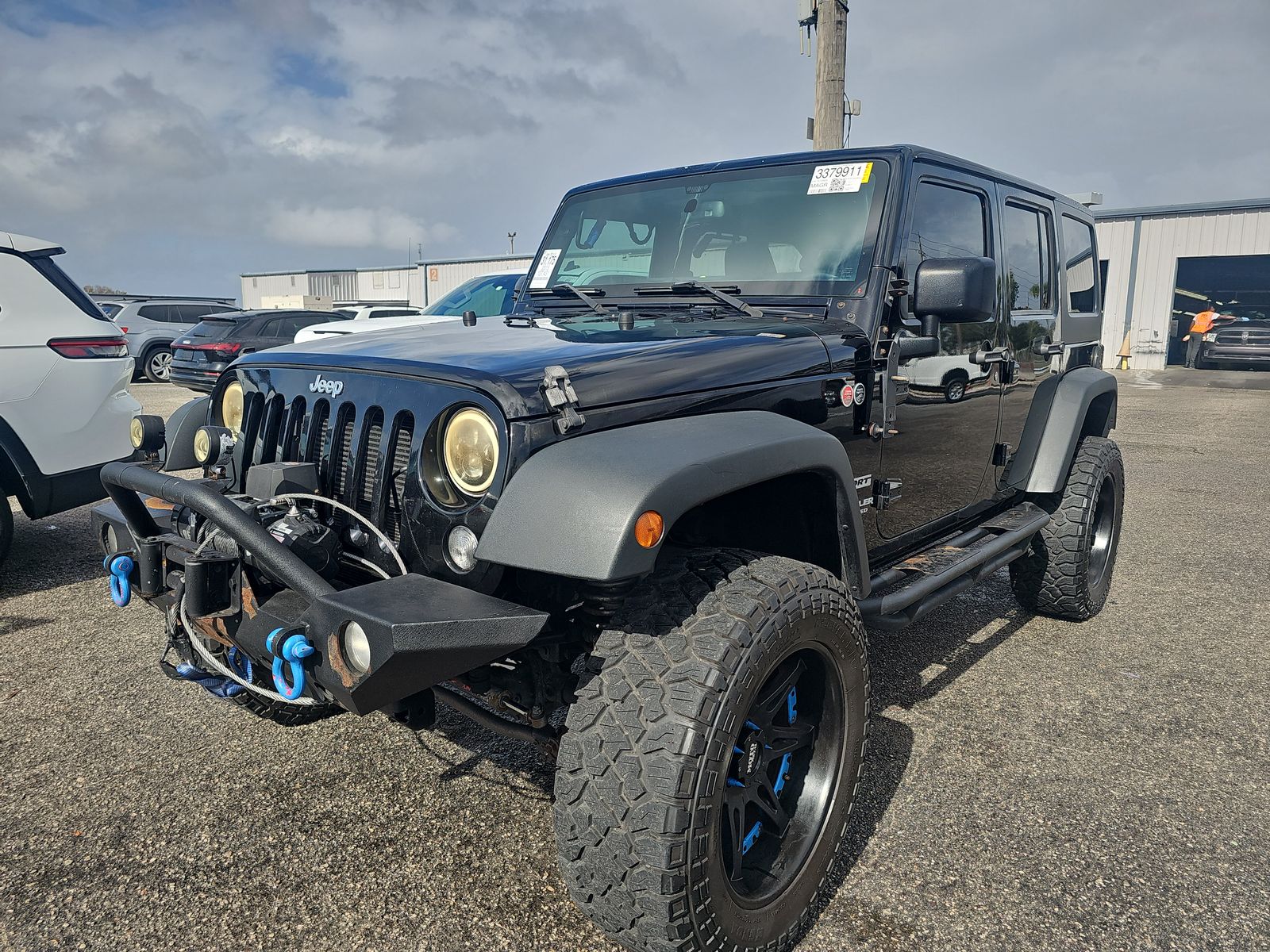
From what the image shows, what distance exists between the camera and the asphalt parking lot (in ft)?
7.03

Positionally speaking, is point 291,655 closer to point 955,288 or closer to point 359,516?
point 359,516

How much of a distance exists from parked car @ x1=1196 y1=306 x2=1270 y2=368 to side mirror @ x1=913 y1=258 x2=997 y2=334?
70.4 feet

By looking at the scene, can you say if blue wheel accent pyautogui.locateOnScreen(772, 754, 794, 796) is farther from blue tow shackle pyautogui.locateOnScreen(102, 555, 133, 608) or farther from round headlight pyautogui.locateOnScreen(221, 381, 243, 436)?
round headlight pyautogui.locateOnScreen(221, 381, 243, 436)

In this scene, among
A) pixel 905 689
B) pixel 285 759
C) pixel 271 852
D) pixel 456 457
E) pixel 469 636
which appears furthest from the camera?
pixel 905 689

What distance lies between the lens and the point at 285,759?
2.90 metres

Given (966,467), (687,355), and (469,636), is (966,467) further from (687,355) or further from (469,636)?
(469,636)

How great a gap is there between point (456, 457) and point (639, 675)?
0.63 metres

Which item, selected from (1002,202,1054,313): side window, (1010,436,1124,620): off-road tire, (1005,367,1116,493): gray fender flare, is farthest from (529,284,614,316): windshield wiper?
(1010,436,1124,620): off-road tire

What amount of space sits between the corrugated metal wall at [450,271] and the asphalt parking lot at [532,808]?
25.9 meters

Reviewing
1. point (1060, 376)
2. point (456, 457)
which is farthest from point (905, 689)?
point (456, 457)

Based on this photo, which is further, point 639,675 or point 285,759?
point 285,759

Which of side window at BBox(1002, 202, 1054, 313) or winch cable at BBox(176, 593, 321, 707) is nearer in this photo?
winch cable at BBox(176, 593, 321, 707)

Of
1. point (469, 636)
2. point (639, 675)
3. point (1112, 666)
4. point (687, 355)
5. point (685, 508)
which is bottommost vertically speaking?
point (1112, 666)

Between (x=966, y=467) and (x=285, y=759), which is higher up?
(x=966, y=467)
